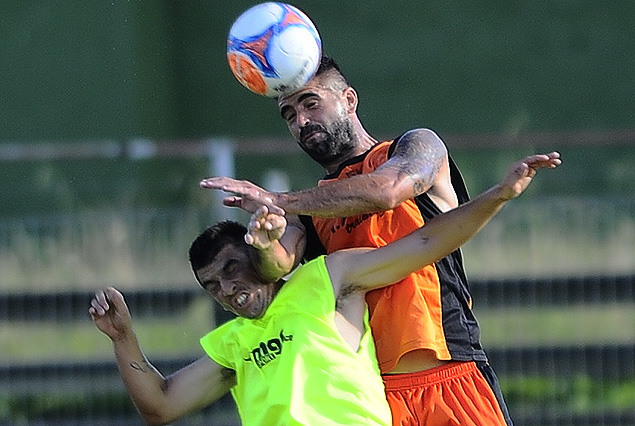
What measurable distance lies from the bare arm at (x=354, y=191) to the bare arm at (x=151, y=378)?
817 mm

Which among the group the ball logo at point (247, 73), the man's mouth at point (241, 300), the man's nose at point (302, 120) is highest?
the ball logo at point (247, 73)

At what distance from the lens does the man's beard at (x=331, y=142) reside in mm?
4707

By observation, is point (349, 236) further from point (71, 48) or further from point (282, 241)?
point (71, 48)

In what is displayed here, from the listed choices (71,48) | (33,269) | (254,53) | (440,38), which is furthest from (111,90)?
(254,53)

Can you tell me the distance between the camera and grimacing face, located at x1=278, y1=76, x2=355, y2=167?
4.71 m

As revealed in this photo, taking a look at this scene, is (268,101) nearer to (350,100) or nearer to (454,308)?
(350,100)

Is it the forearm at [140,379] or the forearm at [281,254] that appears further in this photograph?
the forearm at [140,379]

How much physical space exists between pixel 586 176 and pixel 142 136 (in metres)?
4.62

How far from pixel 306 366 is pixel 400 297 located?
409 millimetres

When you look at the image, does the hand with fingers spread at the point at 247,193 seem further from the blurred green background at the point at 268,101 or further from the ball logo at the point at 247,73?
the blurred green background at the point at 268,101

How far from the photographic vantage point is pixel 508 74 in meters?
14.4

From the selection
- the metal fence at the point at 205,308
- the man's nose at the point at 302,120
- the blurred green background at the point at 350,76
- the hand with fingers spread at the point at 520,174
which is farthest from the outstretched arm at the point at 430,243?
the blurred green background at the point at 350,76

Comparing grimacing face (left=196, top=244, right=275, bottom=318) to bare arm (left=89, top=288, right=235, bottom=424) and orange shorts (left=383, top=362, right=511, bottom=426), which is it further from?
orange shorts (left=383, top=362, right=511, bottom=426)

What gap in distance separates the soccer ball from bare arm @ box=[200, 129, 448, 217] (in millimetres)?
515
